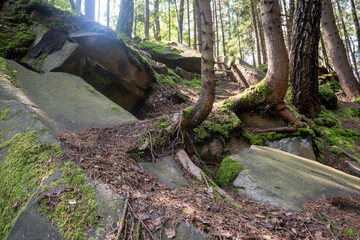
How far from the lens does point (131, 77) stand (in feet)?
22.4

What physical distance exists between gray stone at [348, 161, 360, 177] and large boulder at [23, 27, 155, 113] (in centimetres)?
625

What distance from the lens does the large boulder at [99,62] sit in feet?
19.1

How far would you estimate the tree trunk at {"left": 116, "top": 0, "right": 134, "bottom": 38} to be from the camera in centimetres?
1216

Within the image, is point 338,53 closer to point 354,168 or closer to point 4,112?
point 354,168

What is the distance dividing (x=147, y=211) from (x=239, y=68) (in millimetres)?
10509

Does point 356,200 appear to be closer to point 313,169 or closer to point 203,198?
point 313,169

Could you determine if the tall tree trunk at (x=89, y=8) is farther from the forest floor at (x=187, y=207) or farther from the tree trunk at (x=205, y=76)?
the forest floor at (x=187, y=207)

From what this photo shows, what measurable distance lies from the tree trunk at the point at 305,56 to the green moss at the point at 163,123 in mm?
5773

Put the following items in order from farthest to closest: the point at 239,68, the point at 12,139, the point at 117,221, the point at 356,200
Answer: the point at 239,68, the point at 356,200, the point at 12,139, the point at 117,221

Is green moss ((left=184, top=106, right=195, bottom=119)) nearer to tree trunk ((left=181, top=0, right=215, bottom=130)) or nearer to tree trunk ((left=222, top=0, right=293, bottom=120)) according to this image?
tree trunk ((left=181, top=0, right=215, bottom=130))

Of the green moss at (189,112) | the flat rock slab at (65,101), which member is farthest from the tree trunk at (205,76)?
the flat rock slab at (65,101)

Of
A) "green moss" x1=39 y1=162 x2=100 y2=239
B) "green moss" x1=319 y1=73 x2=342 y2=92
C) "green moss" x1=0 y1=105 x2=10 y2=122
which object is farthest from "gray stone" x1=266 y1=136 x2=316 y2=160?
"green moss" x1=319 y1=73 x2=342 y2=92

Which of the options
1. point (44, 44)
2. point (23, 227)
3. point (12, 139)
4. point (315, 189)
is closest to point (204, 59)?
point (315, 189)

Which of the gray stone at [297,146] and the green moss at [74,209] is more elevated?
the gray stone at [297,146]
